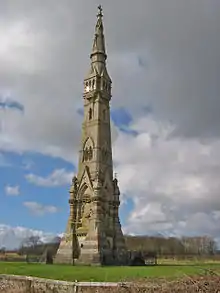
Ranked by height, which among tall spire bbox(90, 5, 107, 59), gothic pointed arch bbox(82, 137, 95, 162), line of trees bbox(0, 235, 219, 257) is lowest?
line of trees bbox(0, 235, 219, 257)

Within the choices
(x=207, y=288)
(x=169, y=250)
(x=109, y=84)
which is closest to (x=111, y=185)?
(x=109, y=84)

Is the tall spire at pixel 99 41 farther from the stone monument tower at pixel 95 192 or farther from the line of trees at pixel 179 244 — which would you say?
the line of trees at pixel 179 244

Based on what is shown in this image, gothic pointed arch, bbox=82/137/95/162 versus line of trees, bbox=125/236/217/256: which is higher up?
gothic pointed arch, bbox=82/137/95/162

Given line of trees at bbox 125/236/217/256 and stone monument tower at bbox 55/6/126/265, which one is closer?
stone monument tower at bbox 55/6/126/265

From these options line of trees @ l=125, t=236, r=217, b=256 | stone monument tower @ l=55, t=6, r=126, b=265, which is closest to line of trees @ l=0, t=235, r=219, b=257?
line of trees @ l=125, t=236, r=217, b=256

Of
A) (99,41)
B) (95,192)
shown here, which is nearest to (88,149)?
(95,192)

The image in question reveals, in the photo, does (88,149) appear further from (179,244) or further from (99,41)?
(179,244)

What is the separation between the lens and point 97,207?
49.8 meters

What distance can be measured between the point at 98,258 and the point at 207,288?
127 ft

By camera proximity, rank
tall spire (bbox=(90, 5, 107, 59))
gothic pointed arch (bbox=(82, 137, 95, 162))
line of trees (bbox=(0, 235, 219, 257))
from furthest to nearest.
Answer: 1. line of trees (bbox=(0, 235, 219, 257))
2. tall spire (bbox=(90, 5, 107, 59))
3. gothic pointed arch (bbox=(82, 137, 95, 162))

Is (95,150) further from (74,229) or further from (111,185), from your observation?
(74,229)

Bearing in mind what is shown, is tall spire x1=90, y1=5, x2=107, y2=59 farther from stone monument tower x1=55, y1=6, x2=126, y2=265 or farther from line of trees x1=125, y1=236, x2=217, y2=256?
line of trees x1=125, y1=236, x2=217, y2=256

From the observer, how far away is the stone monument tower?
48.6 m

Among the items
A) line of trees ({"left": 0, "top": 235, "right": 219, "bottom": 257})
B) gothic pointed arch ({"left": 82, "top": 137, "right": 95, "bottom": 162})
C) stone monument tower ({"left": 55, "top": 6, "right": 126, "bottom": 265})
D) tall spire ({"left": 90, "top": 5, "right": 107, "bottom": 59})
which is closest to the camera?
stone monument tower ({"left": 55, "top": 6, "right": 126, "bottom": 265})
